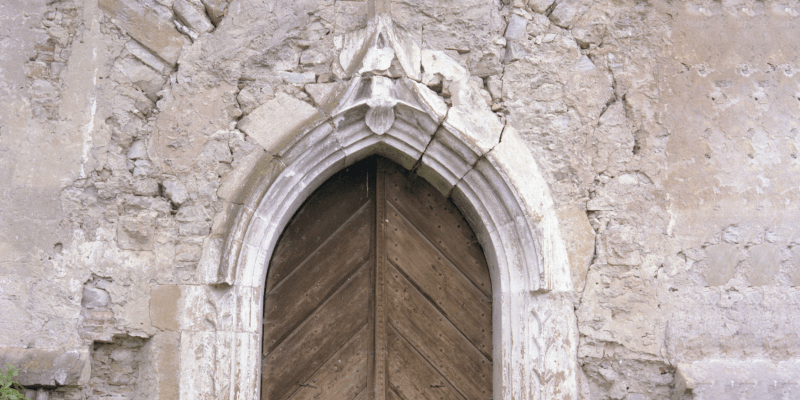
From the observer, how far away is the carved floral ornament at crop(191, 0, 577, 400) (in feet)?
10.2

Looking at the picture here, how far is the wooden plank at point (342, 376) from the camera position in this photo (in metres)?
3.33

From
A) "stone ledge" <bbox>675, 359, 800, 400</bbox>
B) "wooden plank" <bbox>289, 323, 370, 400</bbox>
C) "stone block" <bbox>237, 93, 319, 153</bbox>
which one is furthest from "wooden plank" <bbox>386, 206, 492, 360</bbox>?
"stone ledge" <bbox>675, 359, 800, 400</bbox>

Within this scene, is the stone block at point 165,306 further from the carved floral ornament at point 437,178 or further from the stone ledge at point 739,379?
the stone ledge at point 739,379

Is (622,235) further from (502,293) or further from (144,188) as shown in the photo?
(144,188)

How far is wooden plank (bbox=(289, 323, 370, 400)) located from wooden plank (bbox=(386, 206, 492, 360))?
45cm

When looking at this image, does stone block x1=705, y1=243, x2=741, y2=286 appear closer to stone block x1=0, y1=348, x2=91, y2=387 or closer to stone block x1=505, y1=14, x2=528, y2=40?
stone block x1=505, y1=14, x2=528, y2=40

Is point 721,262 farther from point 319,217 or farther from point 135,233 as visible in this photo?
point 135,233

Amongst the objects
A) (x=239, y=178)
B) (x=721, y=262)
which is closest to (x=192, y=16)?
(x=239, y=178)

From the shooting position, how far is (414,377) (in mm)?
3379

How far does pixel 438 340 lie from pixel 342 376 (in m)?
0.56

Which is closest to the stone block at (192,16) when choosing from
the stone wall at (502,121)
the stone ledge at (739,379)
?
the stone wall at (502,121)

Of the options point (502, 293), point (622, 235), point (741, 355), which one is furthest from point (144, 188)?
point (741, 355)

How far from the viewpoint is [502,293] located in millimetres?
3289

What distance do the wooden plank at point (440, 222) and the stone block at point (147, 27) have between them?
→ 137 cm
